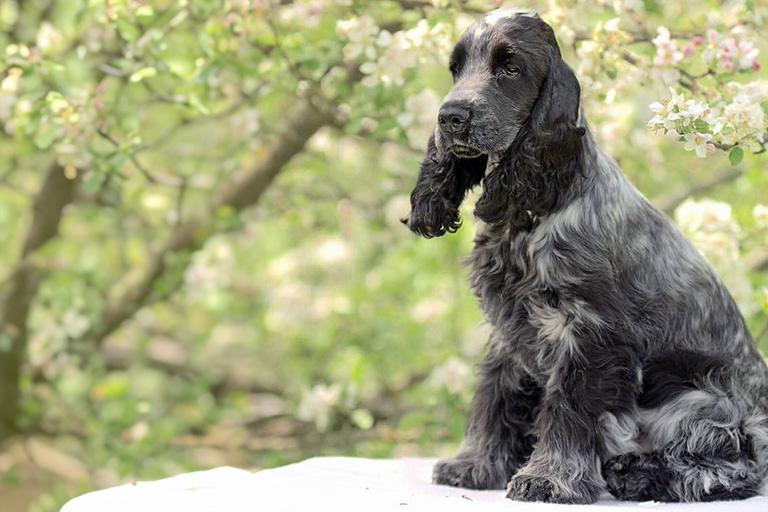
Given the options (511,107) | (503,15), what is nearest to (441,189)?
(511,107)

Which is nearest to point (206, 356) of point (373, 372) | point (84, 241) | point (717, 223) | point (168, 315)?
point (168, 315)

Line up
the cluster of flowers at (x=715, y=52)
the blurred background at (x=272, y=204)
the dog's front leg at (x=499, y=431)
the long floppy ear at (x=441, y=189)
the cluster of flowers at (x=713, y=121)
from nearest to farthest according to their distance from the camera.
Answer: the cluster of flowers at (x=713, y=121), the long floppy ear at (x=441, y=189), the dog's front leg at (x=499, y=431), the cluster of flowers at (x=715, y=52), the blurred background at (x=272, y=204)

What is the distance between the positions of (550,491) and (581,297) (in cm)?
59

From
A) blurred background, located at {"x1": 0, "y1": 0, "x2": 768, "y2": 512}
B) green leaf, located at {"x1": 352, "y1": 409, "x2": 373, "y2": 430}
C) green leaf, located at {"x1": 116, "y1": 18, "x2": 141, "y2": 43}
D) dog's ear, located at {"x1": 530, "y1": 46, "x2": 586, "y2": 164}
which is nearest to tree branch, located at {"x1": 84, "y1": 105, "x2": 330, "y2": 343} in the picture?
blurred background, located at {"x1": 0, "y1": 0, "x2": 768, "y2": 512}

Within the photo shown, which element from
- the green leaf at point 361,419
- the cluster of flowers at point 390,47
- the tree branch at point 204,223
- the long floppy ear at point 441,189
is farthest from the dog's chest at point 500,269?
the green leaf at point 361,419

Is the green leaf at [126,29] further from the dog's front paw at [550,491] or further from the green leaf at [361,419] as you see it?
the dog's front paw at [550,491]

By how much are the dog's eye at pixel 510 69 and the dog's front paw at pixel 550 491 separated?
4.03 ft

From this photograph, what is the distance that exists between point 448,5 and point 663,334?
2.14 meters

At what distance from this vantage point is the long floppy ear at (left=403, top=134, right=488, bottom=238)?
142 inches

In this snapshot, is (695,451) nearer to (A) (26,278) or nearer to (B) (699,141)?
(B) (699,141)

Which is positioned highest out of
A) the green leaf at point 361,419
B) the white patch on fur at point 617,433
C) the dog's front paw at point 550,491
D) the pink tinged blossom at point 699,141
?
the pink tinged blossom at point 699,141

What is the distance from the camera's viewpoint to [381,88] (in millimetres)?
5016

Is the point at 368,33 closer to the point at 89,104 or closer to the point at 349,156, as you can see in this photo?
the point at 89,104

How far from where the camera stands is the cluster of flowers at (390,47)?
4.64 meters
